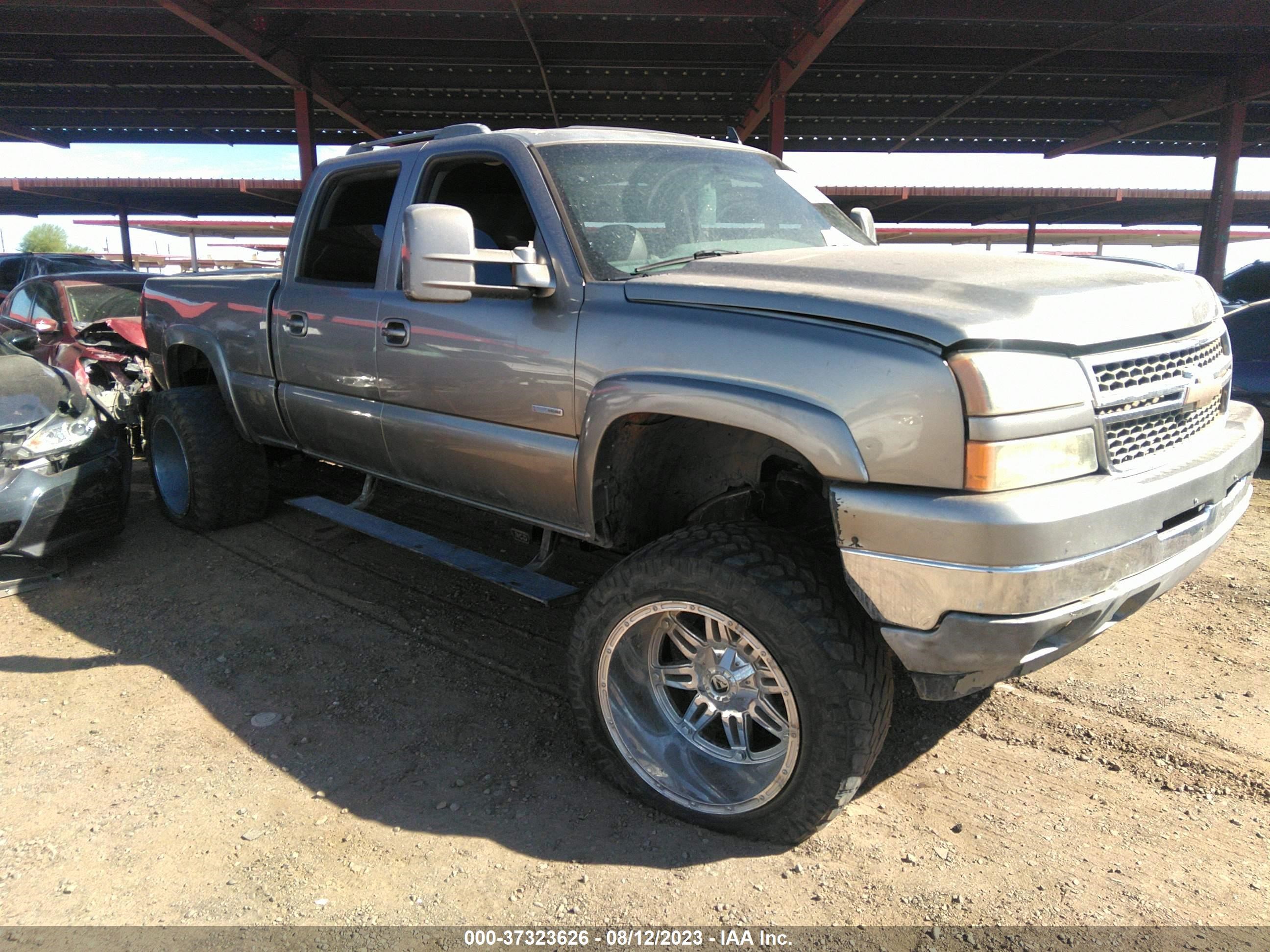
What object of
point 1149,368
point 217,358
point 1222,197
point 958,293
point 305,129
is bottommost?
point 217,358

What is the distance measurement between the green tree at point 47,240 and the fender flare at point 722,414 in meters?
77.9

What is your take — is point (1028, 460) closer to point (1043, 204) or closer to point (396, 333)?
point (396, 333)

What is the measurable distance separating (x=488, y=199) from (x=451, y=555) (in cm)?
159

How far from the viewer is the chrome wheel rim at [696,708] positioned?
102 inches

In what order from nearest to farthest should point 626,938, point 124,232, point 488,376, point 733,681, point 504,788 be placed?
1. point 626,938
2. point 733,681
3. point 504,788
4. point 488,376
5. point 124,232

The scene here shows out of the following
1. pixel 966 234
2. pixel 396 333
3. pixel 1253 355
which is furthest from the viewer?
pixel 966 234

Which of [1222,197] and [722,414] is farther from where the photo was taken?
[1222,197]

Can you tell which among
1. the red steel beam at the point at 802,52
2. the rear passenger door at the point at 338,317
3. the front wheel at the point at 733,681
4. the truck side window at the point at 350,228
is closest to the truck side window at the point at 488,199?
the rear passenger door at the point at 338,317

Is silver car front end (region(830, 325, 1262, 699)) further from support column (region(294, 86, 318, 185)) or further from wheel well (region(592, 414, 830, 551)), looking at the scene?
support column (region(294, 86, 318, 185))

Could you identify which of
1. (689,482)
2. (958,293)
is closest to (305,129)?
(689,482)

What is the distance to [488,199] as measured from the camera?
3.79m

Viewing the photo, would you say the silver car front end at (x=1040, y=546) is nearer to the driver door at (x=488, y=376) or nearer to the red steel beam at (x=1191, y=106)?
the driver door at (x=488, y=376)

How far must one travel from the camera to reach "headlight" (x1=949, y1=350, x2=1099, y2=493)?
2045mm

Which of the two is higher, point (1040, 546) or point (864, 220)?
point (864, 220)
